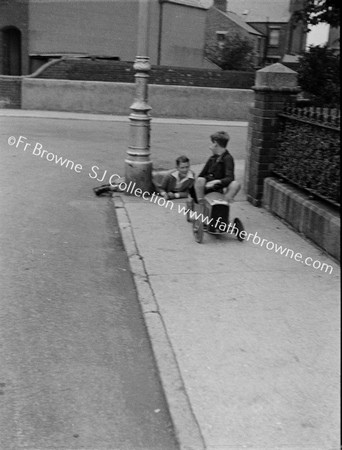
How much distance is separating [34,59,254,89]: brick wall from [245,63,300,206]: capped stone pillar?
15.2m

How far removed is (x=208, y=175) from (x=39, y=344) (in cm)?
336

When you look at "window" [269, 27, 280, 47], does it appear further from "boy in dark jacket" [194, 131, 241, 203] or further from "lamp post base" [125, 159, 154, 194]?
"boy in dark jacket" [194, 131, 241, 203]

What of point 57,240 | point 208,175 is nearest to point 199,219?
point 208,175

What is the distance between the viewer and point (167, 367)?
4312 mm

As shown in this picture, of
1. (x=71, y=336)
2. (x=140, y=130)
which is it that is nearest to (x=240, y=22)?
(x=140, y=130)

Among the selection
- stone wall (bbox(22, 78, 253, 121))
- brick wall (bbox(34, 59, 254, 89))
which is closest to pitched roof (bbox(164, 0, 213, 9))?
brick wall (bbox(34, 59, 254, 89))

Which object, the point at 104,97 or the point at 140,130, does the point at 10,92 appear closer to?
the point at 104,97

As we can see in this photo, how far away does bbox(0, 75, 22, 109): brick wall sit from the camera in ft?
71.8

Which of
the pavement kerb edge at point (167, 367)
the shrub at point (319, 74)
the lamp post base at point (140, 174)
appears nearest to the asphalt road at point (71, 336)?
the pavement kerb edge at point (167, 367)

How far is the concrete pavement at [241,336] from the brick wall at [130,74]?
16.4 meters

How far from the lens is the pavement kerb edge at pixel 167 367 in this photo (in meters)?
3.55

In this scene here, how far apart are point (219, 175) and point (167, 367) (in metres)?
3.48

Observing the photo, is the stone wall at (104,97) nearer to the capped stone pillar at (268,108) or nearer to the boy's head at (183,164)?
the boy's head at (183,164)

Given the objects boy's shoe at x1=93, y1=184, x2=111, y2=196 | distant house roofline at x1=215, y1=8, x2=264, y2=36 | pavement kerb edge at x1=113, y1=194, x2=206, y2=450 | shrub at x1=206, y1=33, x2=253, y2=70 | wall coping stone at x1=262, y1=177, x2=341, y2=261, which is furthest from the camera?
distant house roofline at x1=215, y1=8, x2=264, y2=36
